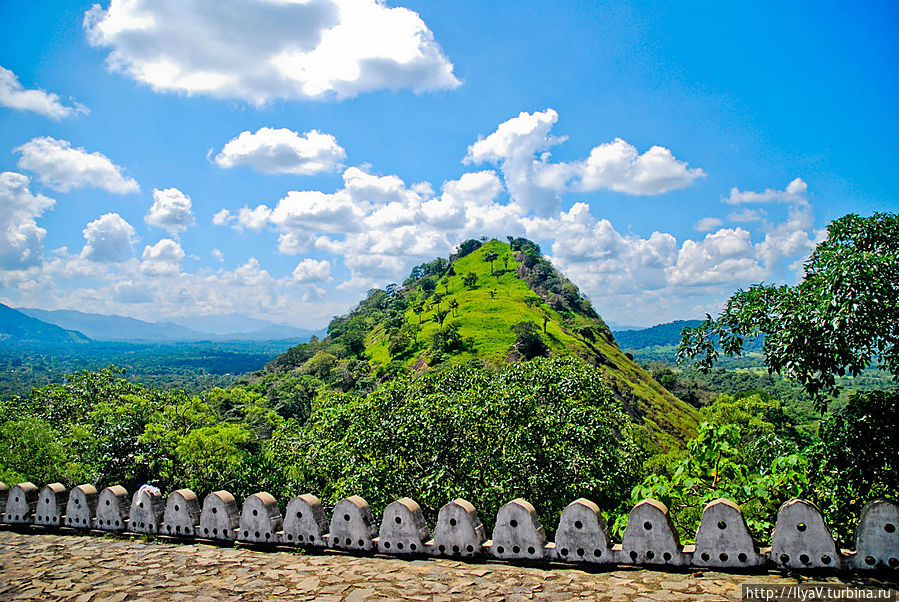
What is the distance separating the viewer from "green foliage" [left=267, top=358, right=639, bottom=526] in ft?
40.0

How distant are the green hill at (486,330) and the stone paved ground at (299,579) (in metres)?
40.4

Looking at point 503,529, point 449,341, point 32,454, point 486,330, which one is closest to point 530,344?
point 449,341

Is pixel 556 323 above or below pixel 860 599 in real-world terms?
above

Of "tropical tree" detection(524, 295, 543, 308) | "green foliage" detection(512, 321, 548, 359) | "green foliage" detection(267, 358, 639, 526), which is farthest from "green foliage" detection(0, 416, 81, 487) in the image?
"tropical tree" detection(524, 295, 543, 308)

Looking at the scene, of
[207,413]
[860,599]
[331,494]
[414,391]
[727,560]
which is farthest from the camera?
[207,413]

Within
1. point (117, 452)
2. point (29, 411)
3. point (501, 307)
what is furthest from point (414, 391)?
point (501, 307)

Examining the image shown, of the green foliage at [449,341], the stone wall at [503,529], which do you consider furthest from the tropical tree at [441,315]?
the stone wall at [503,529]

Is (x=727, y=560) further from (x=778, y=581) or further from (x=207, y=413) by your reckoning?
(x=207, y=413)

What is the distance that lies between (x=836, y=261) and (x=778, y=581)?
11.6ft

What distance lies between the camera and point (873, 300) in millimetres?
5719

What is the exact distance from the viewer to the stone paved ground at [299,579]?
227 inches

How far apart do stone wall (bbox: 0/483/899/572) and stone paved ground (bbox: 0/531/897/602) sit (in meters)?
0.19

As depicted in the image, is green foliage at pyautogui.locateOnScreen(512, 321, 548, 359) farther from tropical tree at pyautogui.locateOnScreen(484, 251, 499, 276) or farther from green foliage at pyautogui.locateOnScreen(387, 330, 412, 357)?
tropical tree at pyautogui.locateOnScreen(484, 251, 499, 276)

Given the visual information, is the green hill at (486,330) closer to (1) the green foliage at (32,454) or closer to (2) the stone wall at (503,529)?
(1) the green foliage at (32,454)
